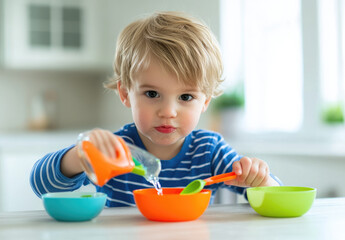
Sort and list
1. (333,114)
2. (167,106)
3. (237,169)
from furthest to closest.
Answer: (333,114)
(167,106)
(237,169)

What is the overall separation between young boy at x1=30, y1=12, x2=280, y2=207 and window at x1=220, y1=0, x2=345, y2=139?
4.35 ft

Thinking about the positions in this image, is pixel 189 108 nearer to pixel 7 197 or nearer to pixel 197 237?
pixel 197 237

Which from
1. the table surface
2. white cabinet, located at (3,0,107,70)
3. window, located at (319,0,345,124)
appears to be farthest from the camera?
white cabinet, located at (3,0,107,70)

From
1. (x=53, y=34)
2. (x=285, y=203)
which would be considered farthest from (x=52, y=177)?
(x=53, y=34)

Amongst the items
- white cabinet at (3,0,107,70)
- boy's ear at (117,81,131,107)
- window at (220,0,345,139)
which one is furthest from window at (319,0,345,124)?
white cabinet at (3,0,107,70)

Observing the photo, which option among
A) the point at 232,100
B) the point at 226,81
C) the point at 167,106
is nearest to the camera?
the point at 167,106

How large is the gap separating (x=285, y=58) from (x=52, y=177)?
1.97 m

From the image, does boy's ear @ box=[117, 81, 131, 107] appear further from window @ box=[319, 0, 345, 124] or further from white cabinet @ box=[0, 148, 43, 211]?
white cabinet @ box=[0, 148, 43, 211]

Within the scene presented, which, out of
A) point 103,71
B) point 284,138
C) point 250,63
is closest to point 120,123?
point 103,71

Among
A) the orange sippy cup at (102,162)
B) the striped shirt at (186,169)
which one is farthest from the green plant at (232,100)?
the orange sippy cup at (102,162)

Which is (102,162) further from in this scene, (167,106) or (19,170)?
(19,170)

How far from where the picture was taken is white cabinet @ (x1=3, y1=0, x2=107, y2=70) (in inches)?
144

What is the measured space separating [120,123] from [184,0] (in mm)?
1188

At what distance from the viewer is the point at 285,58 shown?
271 centimetres
